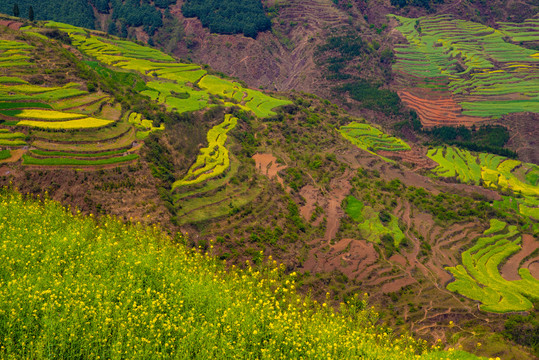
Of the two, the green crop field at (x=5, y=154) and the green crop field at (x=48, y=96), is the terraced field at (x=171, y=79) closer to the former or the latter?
Answer: the green crop field at (x=48, y=96)

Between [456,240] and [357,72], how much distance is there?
82.1 meters

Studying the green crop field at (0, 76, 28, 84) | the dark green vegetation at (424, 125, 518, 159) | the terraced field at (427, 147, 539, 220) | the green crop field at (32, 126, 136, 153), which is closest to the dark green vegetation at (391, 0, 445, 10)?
the dark green vegetation at (424, 125, 518, 159)

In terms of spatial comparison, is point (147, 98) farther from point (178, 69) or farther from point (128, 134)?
point (178, 69)

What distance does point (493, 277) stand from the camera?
2392 inches

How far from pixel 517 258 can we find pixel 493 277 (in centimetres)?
908

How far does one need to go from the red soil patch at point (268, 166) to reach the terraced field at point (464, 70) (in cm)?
6599

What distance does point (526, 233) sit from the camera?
73.8 metres

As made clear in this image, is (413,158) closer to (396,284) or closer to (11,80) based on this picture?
(396,284)

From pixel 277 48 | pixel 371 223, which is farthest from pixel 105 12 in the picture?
pixel 371 223

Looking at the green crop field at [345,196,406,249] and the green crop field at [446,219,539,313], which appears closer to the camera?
the green crop field at [446,219,539,313]

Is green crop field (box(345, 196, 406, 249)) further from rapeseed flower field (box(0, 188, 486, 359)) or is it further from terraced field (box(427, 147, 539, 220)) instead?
terraced field (box(427, 147, 539, 220))

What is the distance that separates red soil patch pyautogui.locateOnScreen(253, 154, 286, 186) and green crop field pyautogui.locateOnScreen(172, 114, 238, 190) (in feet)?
20.0

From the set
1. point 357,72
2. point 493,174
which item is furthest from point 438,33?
point 493,174

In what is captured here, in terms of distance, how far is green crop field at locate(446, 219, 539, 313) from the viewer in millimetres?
54656
